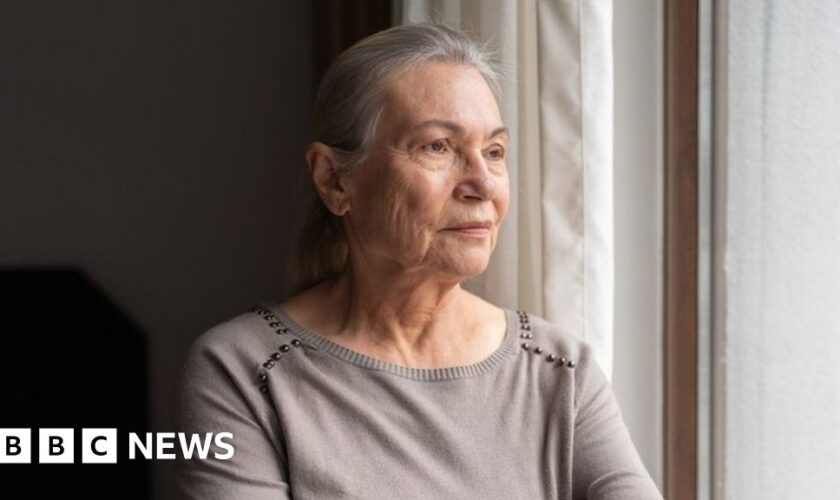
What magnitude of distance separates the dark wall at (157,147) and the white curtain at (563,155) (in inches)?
22.3

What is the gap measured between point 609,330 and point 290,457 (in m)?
0.51

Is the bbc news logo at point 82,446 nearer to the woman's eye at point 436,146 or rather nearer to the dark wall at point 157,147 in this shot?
the dark wall at point 157,147

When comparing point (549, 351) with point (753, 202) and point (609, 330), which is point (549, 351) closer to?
point (609, 330)

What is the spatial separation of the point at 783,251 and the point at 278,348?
28.3 inches

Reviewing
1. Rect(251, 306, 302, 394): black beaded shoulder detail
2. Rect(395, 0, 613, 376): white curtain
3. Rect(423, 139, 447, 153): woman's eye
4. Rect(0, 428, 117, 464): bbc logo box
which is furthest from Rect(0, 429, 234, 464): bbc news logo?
Rect(423, 139, 447, 153): woman's eye

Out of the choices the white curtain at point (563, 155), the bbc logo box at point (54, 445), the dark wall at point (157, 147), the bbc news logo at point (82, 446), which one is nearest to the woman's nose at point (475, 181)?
the white curtain at point (563, 155)

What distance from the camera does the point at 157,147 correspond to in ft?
7.59

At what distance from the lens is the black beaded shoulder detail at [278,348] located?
1.55 meters

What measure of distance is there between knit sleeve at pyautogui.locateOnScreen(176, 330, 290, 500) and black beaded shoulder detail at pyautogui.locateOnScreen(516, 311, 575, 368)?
34 cm

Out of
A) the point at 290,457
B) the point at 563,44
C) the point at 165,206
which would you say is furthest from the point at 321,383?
the point at 165,206

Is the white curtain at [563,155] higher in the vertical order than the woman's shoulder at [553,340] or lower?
higher

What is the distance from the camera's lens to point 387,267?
5.27ft

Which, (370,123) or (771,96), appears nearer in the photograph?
(370,123)

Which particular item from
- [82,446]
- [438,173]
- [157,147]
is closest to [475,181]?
[438,173]
